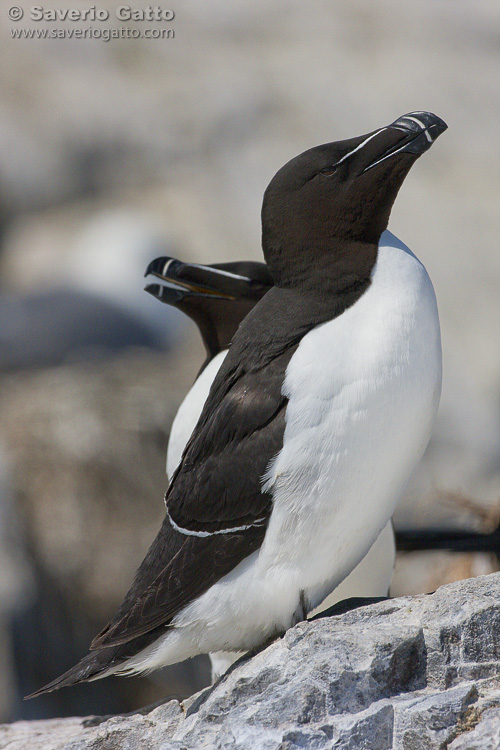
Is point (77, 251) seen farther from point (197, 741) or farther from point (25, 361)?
point (197, 741)

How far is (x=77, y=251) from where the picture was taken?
9.48 metres

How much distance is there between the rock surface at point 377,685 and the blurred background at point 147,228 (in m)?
3.10

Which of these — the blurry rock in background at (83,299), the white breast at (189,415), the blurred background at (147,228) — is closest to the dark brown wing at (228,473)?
the white breast at (189,415)

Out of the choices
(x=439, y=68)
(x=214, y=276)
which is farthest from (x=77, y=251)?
(x=214, y=276)

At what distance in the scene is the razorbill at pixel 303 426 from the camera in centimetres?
167

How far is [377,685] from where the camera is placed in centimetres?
154

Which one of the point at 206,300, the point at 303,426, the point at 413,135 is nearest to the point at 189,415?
the point at 206,300

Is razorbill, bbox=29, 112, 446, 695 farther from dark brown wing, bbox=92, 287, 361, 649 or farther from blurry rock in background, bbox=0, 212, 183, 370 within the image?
blurry rock in background, bbox=0, 212, 183, 370

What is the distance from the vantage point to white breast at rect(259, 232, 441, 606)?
1.66 meters

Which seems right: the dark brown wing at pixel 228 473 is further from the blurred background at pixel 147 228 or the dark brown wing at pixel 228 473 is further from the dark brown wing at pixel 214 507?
the blurred background at pixel 147 228

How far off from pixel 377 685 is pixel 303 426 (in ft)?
1.59

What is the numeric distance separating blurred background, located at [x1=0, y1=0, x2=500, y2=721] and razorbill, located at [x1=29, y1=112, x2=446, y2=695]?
2.91 meters

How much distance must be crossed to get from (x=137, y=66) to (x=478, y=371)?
560 cm

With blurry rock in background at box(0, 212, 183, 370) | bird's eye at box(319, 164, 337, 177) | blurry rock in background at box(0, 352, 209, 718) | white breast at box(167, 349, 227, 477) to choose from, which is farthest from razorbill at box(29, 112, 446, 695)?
blurry rock in background at box(0, 212, 183, 370)
